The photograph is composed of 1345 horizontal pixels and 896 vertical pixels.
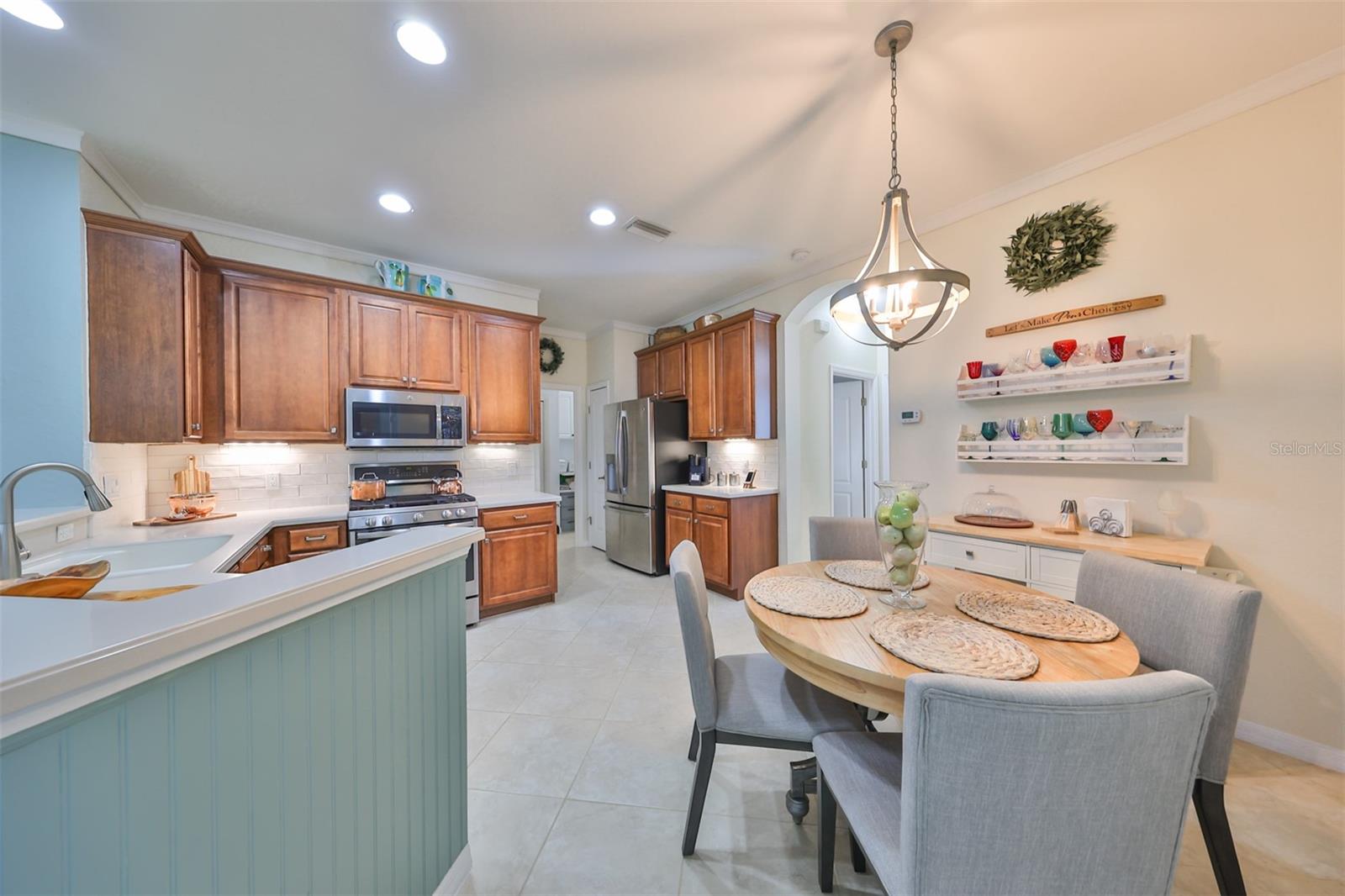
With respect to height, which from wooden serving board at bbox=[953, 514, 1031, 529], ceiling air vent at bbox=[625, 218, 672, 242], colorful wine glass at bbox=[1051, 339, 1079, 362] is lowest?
wooden serving board at bbox=[953, 514, 1031, 529]

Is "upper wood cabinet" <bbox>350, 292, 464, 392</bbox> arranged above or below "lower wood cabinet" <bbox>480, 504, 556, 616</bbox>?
above

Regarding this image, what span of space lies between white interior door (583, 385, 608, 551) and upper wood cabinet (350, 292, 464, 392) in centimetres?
215

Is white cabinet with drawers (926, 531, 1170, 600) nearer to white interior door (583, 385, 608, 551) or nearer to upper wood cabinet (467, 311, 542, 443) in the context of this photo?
upper wood cabinet (467, 311, 542, 443)

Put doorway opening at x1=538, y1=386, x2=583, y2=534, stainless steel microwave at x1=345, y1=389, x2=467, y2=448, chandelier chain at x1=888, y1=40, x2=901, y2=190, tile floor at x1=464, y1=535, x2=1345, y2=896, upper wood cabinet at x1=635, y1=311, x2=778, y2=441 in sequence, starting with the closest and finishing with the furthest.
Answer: tile floor at x1=464, y1=535, x2=1345, y2=896 < chandelier chain at x1=888, y1=40, x2=901, y2=190 < stainless steel microwave at x1=345, y1=389, x2=467, y2=448 < upper wood cabinet at x1=635, y1=311, x2=778, y2=441 < doorway opening at x1=538, y1=386, x2=583, y2=534

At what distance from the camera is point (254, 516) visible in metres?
2.82

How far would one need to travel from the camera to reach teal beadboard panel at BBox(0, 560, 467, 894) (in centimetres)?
57

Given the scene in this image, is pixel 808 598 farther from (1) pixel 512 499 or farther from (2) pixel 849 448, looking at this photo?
(2) pixel 849 448

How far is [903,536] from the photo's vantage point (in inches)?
57.7

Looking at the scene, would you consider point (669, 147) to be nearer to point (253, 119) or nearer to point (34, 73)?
point (253, 119)

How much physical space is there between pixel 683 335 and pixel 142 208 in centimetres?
386

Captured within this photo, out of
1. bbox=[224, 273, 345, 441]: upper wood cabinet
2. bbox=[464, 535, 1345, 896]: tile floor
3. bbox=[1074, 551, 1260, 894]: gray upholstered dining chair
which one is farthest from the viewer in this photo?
bbox=[224, 273, 345, 441]: upper wood cabinet

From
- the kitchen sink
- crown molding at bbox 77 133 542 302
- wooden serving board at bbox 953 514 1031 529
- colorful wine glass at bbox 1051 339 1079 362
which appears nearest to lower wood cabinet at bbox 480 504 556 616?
the kitchen sink

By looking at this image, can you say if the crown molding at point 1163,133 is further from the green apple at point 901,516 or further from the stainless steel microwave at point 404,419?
the stainless steel microwave at point 404,419

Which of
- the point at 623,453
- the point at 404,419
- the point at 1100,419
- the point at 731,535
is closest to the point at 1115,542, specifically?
the point at 1100,419
